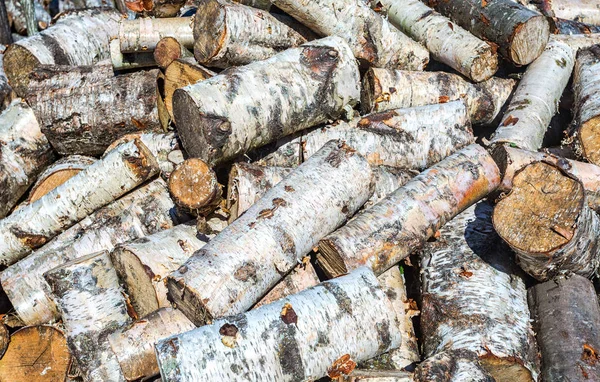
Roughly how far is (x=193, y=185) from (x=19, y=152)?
2.26m

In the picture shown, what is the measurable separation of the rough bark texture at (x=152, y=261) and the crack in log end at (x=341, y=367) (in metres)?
1.19

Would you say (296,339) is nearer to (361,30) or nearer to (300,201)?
(300,201)

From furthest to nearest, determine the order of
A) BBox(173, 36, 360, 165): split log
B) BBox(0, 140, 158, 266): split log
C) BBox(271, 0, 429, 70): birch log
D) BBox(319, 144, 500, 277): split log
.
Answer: BBox(271, 0, 429, 70): birch log → BBox(0, 140, 158, 266): split log → BBox(173, 36, 360, 165): split log → BBox(319, 144, 500, 277): split log

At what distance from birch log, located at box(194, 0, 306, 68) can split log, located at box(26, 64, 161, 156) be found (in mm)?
601

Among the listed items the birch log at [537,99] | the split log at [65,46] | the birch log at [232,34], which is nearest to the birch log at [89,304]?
the birch log at [232,34]

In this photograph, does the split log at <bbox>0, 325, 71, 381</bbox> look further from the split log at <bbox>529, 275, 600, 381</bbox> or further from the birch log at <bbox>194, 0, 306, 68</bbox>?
the split log at <bbox>529, 275, 600, 381</bbox>

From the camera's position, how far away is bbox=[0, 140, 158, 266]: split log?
191 inches

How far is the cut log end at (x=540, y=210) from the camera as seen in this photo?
162 inches

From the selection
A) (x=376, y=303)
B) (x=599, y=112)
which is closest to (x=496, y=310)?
(x=376, y=303)

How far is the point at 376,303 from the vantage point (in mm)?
3971

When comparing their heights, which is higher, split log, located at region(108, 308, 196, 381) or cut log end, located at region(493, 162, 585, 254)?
cut log end, located at region(493, 162, 585, 254)

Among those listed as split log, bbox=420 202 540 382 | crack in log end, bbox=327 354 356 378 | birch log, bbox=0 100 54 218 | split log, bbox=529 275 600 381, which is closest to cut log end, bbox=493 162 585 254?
split log, bbox=420 202 540 382

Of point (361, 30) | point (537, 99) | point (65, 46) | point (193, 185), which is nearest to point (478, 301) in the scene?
point (193, 185)

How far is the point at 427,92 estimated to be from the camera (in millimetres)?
5871
